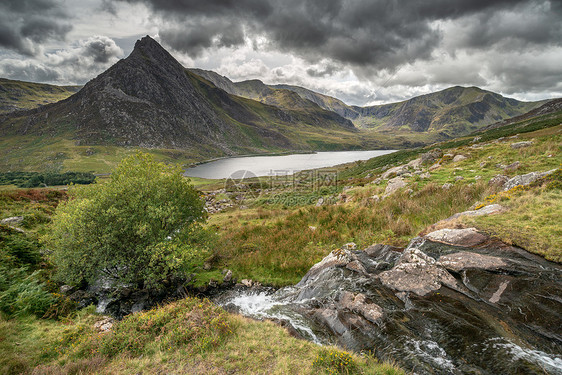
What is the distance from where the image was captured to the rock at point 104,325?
10.3 meters

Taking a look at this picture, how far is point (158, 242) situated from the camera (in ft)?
46.6

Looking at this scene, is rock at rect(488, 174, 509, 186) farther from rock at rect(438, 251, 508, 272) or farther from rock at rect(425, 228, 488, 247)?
rock at rect(438, 251, 508, 272)

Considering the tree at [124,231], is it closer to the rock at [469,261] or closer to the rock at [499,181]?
the rock at [469,261]

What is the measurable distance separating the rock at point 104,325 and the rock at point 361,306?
10.8 meters

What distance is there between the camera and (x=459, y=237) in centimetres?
1137

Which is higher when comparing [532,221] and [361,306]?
[532,221]

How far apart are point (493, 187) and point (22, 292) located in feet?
94.5

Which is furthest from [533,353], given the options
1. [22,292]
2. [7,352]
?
[22,292]

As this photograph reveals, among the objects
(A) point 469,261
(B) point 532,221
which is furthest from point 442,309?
(B) point 532,221

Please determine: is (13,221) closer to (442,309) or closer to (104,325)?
(104,325)

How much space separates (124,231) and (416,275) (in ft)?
53.4

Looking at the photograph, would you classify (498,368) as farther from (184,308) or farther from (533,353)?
(184,308)

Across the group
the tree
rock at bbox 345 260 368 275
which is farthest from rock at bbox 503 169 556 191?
the tree

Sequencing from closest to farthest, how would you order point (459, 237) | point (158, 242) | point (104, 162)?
point (459, 237) → point (158, 242) → point (104, 162)
